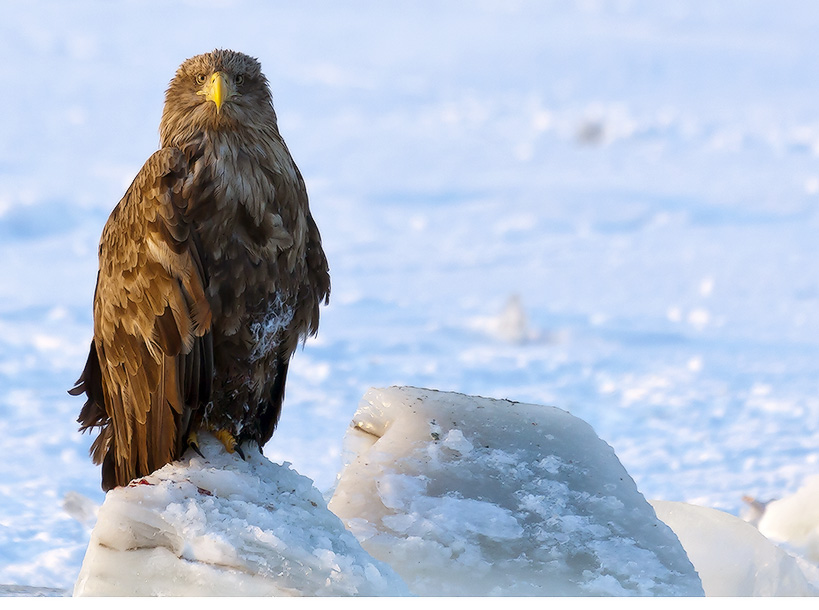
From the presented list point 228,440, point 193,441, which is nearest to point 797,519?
point 228,440

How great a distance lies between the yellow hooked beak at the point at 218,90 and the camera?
3314mm

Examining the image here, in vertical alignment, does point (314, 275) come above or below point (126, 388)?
above

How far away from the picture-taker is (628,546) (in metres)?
3.75

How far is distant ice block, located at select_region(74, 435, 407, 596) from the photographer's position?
3162 millimetres

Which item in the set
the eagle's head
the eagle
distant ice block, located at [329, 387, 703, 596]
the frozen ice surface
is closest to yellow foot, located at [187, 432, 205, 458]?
the eagle

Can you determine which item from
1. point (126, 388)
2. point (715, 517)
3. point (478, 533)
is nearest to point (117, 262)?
point (126, 388)

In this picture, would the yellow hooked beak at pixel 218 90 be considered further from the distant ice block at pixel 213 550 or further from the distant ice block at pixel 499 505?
the distant ice block at pixel 499 505

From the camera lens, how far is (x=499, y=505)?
12.6 feet

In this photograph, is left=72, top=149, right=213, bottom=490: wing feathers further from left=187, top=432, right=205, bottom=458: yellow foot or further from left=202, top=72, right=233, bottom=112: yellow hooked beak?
left=202, top=72, right=233, bottom=112: yellow hooked beak

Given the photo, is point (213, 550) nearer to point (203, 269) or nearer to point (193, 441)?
point (193, 441)

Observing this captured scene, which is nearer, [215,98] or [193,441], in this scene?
[215,98]

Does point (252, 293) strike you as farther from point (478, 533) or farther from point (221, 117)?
point (478, 533)

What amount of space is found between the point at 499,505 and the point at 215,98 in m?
1.70

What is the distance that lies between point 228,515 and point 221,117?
1234 mm
